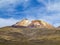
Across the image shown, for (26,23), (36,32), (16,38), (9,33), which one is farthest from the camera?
(26,23)

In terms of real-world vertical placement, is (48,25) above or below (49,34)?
above

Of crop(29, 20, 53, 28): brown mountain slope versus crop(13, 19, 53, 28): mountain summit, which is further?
crop(29, 20, 53, 28): brown mountain slope

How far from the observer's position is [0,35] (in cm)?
10038

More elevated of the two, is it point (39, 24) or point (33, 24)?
point (33, 24)

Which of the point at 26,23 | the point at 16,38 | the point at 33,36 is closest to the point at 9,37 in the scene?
the point at 16,38

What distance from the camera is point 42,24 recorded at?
556 ft

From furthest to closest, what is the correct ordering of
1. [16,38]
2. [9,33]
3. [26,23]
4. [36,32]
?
[26,23] < [36,32] < [9,33] < [16,38]

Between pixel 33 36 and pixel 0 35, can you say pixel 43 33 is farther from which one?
pixel 0 35

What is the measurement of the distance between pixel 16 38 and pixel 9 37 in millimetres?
4030

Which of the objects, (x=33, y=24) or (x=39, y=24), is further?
(x=39, y=24)

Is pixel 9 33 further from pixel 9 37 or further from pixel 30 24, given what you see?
pixel 30 24

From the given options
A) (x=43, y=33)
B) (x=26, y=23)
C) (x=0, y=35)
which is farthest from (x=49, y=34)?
(x=26, y=23)

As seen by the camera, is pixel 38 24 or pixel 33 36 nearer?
pixel 33 36

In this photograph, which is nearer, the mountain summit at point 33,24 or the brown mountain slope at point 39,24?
the mountain summit at point 33,24
